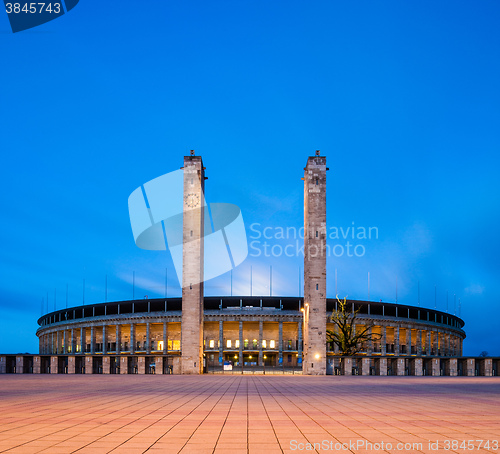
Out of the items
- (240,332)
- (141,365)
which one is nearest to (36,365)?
(141,365)

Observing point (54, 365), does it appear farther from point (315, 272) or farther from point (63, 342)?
point (63, 342)

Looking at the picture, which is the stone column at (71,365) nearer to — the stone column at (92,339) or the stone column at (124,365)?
the stone column at (124,365)

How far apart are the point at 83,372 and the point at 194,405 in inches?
1025

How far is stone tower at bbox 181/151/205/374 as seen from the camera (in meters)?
41.0

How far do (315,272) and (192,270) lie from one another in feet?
31.7

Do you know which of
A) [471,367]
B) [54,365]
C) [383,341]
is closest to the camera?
[54,365]

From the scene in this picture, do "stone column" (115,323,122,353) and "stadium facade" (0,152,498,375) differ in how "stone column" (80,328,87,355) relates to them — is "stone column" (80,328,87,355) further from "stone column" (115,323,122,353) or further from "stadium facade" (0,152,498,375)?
"stone column" (115,323,122,353)

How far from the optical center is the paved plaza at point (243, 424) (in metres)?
8.30

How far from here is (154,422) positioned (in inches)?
426

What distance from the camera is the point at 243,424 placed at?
418 inches

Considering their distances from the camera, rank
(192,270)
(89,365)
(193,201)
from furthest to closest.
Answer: (193,201), (192,270), (89,365)

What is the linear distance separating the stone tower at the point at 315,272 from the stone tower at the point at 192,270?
333 inches

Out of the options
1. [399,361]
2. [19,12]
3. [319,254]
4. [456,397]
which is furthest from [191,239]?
[456,397]

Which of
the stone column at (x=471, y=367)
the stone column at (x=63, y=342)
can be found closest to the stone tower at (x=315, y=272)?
the stone column at (x=471, y=367)
